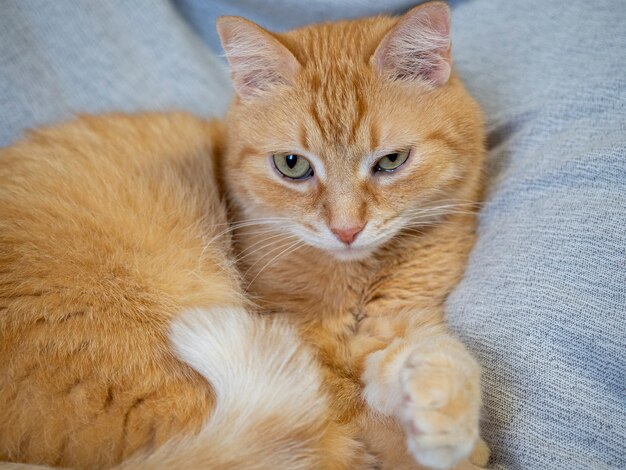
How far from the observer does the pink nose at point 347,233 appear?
1.25 metres

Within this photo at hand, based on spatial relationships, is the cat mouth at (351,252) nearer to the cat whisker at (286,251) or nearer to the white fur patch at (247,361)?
the cat whisker at (286,251)

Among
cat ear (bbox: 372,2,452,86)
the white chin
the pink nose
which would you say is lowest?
the white chin

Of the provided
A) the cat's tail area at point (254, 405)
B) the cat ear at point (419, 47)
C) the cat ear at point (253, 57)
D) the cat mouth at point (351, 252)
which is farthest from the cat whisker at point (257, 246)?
the cat ear at point (419, 47)

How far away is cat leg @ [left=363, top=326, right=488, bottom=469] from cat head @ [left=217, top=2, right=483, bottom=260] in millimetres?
315

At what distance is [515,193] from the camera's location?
4.77 ft

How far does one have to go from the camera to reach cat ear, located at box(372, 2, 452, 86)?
1248 millimetres

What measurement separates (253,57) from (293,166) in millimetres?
293

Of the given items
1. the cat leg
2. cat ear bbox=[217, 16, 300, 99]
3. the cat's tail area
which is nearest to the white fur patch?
the cat's tail area

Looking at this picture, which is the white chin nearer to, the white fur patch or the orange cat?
the orange cat

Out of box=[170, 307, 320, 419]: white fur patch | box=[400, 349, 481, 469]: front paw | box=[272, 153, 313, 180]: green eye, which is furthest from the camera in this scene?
box=[272, 153, 313, 180]: green eye

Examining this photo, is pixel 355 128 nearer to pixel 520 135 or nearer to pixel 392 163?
pixel 392 163

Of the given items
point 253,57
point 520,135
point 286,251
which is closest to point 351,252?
point 286,251

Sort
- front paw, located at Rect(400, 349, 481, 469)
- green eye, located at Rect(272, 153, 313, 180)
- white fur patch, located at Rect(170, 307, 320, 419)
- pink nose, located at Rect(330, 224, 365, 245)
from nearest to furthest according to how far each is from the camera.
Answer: front paw, located at Rect(400, 349, 481, 469) → white fur patch, located at Rect(170, 307, 320, 419) → pink nose, located at Rect(330, 224, 365, 245) → green eye, located at Rect(272, 153, 313, 180)

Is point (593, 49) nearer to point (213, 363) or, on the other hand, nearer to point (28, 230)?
point (213, 363)
